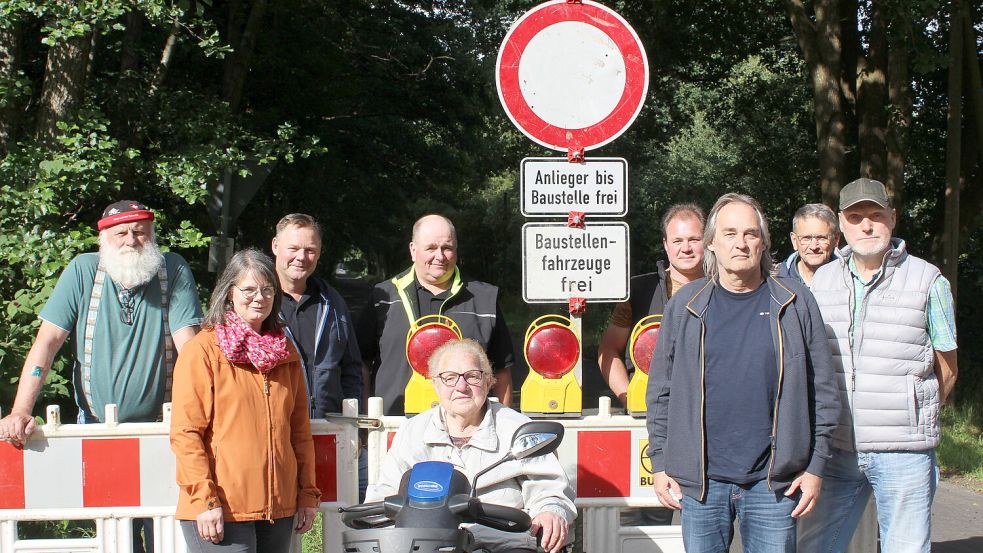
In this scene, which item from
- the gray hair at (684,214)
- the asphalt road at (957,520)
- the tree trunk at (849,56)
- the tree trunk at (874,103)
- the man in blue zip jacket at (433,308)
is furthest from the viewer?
the tree trunk at (849,56)

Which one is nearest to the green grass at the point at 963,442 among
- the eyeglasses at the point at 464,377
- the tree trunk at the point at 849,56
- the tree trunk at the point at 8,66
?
the tree trunk at the point at 849,56

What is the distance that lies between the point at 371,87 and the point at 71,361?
14719 millimetres

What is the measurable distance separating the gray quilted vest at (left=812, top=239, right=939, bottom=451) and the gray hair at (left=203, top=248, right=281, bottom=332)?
7.23ft

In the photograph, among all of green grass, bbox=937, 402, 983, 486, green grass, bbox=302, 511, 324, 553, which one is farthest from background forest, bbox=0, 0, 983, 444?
green grass, bbox=302, 511, 324, 553

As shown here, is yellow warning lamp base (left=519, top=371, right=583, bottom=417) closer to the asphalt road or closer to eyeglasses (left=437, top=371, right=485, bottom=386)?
eyeglasses (left=437, top=371, right=485, bottom=386)

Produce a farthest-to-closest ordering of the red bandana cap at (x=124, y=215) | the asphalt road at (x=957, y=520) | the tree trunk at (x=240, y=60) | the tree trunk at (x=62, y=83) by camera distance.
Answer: the tree trunk at (x=240, y=60), the tree trunk at (x=62, y=83), the asphalt road at (x=957, y=520), the red bandana cap at (x=124, y=215)

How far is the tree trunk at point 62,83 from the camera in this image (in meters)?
8.30

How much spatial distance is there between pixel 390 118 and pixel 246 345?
17.3 m

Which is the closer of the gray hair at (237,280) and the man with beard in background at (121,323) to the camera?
the gray hair at (237,280)

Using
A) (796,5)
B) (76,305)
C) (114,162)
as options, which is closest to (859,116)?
(796,5)

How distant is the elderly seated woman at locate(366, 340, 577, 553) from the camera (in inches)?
141

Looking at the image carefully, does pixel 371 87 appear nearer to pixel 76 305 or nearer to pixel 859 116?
pixel 859 116

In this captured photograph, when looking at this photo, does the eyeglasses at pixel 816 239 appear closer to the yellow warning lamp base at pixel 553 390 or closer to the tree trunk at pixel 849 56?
the yellow warning lamp base at pixel 553 390

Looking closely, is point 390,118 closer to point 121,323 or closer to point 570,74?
point 570,74
